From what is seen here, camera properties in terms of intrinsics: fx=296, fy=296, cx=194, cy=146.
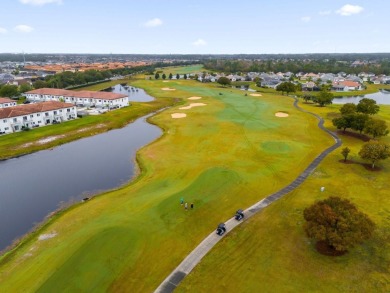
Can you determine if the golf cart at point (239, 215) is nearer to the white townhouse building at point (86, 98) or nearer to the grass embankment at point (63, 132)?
the grass embankment at point (63, 132)

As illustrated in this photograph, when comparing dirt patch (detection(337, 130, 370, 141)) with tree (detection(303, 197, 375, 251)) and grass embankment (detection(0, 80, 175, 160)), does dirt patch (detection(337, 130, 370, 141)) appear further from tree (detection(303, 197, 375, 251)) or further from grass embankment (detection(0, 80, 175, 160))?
grass embankment (detection(0, 80, 175, 160))

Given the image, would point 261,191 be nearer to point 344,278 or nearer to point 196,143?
point 344,278

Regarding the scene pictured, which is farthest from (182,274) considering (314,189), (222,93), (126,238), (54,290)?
(222,93)

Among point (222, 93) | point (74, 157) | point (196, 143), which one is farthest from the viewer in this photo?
point (222, 93)

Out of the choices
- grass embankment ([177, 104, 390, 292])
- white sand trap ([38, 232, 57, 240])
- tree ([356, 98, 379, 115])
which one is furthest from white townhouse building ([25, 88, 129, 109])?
grass embankment ([177, 104, 390, 292])

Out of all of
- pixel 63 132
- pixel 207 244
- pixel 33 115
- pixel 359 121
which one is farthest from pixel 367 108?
pixel 33 115
